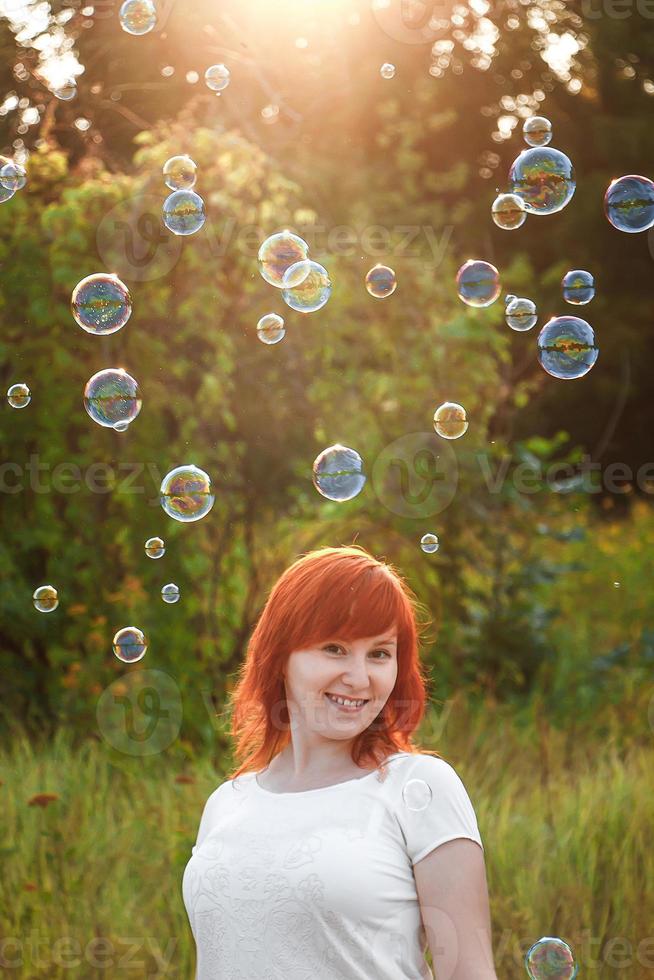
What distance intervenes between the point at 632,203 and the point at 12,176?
84.8 inches

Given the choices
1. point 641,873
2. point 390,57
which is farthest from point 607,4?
point 641,873

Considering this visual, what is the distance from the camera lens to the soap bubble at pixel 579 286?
4.14 metres

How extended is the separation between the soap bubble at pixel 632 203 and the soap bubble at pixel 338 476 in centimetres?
122

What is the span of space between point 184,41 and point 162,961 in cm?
736

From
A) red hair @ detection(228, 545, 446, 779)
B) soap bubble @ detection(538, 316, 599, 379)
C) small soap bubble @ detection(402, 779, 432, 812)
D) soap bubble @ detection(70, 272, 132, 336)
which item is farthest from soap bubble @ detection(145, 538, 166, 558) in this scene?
small soap bubble @ detection(402, 779, 432, 812)

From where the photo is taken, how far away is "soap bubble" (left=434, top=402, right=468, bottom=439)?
170 inches

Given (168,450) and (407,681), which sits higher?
(168,450)

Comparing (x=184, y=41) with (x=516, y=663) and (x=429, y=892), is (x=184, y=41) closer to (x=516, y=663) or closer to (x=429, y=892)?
(x=516, y=663)

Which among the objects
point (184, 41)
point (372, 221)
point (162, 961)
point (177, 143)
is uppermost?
point (184, 41)

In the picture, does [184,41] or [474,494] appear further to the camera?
[184,41]

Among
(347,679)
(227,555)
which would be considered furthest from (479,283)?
(347,679)

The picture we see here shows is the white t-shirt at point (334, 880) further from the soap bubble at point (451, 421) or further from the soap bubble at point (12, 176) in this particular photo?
the soap bubble at point (12, 176)

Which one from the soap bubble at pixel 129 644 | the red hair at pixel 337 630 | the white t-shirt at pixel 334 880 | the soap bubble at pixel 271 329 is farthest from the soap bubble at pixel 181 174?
the white t-shirt at pixel 334 880

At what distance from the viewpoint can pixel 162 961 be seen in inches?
145
